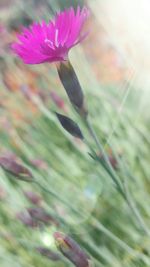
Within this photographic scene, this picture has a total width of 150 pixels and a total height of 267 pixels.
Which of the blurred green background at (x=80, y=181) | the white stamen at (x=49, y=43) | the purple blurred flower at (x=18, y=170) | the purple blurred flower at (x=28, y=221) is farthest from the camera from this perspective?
the blurred green background at (x=80, y=181)

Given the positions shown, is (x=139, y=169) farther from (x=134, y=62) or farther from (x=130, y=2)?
(x=130, y=2)

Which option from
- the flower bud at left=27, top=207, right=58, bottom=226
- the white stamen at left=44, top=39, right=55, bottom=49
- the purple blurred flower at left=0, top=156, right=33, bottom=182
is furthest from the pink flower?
the flower bud at left=27, top=207, right=58, bottom=226

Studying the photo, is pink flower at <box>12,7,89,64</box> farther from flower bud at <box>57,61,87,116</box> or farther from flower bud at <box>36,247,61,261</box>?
flower bud at <box>36,247,61,261</box>

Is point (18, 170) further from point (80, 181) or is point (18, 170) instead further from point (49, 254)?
point (80, 181)

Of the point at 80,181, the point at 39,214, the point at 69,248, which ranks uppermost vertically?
the point at 80,181

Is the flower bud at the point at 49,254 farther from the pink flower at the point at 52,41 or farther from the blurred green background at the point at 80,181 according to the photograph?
the pink flower at the point at 52,41

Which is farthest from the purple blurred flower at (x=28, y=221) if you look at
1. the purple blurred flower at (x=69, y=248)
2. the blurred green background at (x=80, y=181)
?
the purple blurred flower at (x=69, y=248)

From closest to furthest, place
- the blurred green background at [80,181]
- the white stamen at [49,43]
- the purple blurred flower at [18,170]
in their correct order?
the white stamen at [49,43]
the purple blurred flower at [18,170]
the blurred green background at [80,181]

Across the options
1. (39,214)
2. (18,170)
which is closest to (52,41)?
(18,170)

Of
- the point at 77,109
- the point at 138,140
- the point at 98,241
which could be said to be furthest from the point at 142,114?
the point at 77,109
